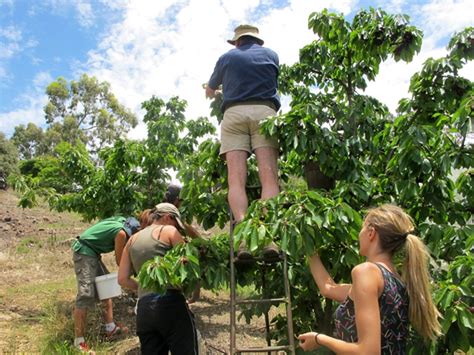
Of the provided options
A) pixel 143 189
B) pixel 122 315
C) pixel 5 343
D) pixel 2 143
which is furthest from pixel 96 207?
pixel 2 143

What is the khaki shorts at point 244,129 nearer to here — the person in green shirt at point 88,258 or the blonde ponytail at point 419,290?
the blonde ponytail at point 419,290

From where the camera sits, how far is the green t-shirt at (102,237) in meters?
5.08

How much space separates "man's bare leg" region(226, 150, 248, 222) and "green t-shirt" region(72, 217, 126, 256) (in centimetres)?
203

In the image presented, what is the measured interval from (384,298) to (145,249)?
1835 mm

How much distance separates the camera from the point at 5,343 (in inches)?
217

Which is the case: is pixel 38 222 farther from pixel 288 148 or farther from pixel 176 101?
pixel 288 148

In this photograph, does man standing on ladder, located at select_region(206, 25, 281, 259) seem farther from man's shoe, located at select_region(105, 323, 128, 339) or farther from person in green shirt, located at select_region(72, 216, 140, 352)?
man's shoe, located at select_region(105, 323, 128, 339)

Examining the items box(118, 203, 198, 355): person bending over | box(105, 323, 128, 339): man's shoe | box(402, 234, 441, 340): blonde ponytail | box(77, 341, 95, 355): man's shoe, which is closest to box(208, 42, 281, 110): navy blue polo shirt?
box(118, 203, 198, 355): person bending over

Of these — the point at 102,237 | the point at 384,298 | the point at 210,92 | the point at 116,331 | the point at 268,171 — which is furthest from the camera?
the point at 116,331

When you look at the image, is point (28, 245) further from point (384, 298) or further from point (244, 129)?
point (384, 298)

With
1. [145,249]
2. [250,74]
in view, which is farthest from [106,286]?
[250,74]

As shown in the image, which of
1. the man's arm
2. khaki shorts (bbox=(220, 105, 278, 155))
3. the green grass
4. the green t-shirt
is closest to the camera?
khaki shorts (bbox=(220, 105, 278, 155))

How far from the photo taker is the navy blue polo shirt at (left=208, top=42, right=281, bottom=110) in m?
3.61

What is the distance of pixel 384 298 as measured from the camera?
1955 mm
